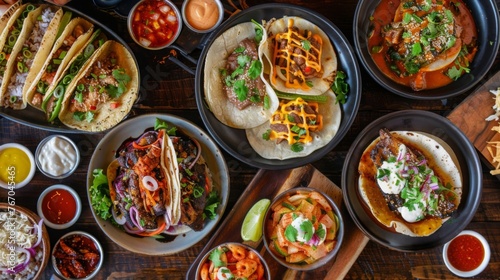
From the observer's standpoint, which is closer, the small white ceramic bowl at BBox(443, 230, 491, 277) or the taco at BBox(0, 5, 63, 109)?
the taco at BBox(0, 5, 63, 109)

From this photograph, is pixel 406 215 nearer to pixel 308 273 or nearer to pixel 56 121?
pixel 308 273

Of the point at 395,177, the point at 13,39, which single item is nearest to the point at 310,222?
the point at 395,177

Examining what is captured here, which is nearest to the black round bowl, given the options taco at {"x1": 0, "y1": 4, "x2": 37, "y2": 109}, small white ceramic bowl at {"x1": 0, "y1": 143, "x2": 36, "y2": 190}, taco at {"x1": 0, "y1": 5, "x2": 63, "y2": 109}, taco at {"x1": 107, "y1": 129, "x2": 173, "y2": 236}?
taco at {"x1": 107, "y1": 129, "x2": 173, "y2": 236}

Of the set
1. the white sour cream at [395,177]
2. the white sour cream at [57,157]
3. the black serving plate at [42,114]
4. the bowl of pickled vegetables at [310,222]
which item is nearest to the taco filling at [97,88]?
the black serving plate at [42,114]

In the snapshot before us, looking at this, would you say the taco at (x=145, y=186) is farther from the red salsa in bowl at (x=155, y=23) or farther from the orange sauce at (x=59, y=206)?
the red salsa in bowl at (x=155, y=23)

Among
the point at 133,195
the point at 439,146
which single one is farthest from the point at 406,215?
the point at 133,195

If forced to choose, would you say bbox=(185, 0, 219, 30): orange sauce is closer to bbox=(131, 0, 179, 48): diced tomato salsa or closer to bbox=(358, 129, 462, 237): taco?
bbox=(131, 0, 179, 48): diced tomato salsa
